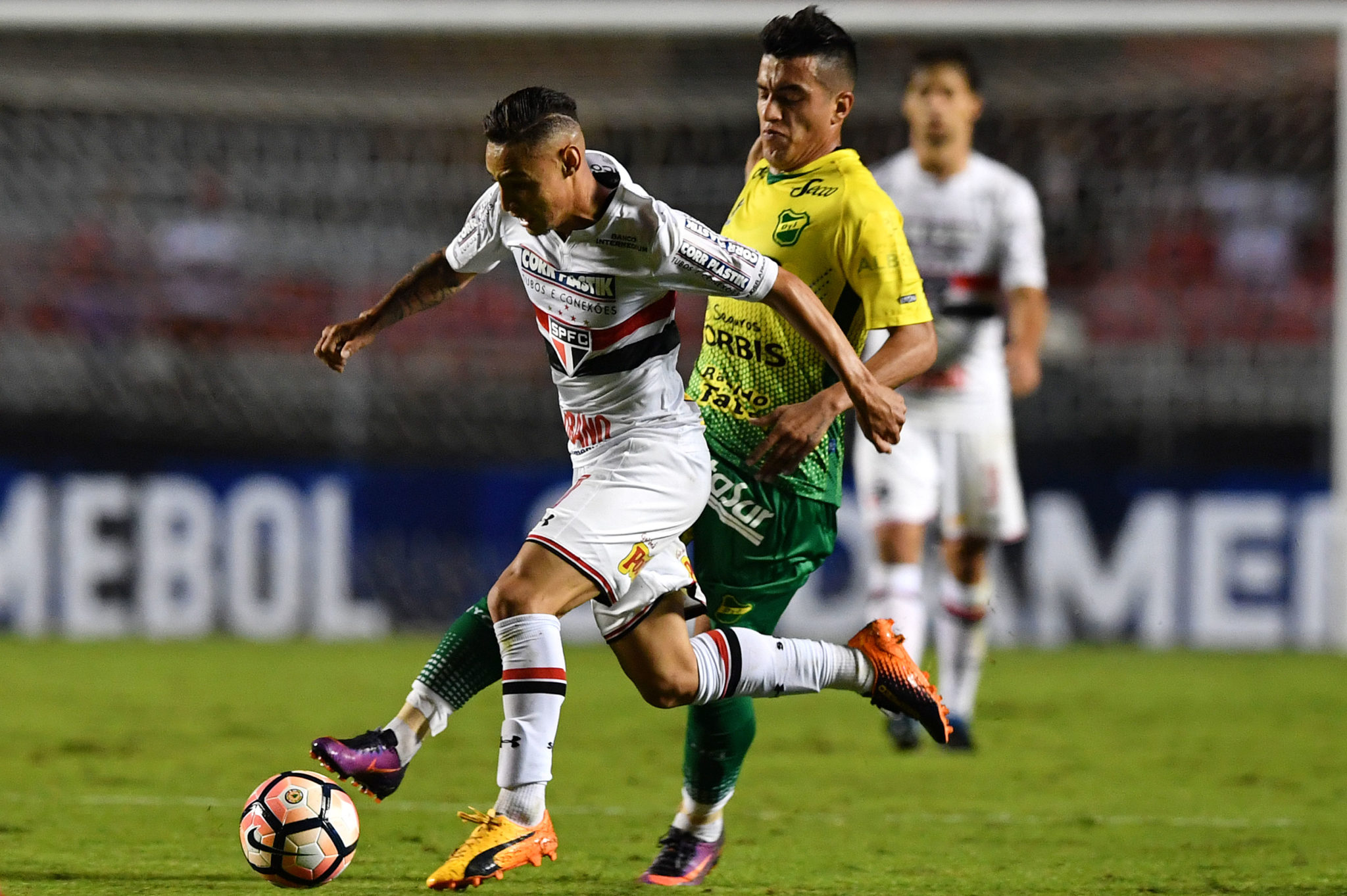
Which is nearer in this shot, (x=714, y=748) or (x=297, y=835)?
(x=297, y=835)

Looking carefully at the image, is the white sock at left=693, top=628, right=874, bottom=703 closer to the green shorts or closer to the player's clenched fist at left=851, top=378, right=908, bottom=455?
the green shorts

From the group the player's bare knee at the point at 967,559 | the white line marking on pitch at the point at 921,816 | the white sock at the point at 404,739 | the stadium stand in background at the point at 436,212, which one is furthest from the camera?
the stadium stand in background at the point at 436,212

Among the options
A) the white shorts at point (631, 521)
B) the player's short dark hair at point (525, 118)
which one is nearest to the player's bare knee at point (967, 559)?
the white shorts at point (631, 521)

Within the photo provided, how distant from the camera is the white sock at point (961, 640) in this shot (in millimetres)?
6867

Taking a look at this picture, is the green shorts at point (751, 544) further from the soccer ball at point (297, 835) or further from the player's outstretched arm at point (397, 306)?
the soccer ball at point (297, 835)

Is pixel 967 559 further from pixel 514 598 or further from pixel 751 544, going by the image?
pixel 514 598

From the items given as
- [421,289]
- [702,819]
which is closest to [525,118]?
[421,289]

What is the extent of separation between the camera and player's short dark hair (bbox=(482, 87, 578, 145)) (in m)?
3.75

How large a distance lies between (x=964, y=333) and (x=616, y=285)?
3.33 metres

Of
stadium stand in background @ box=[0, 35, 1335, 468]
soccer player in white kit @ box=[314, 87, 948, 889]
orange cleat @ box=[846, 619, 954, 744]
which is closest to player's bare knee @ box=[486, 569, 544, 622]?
soccer player in white kit @ box=[314, 87, 948, 889]

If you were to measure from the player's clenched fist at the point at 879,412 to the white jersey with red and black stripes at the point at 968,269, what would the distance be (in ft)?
10.1

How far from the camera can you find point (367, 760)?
13.0ft

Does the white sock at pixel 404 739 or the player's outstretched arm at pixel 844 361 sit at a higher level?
the player's outstretched arm at pixel 844 361

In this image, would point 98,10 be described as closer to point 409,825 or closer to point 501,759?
point 409,825
